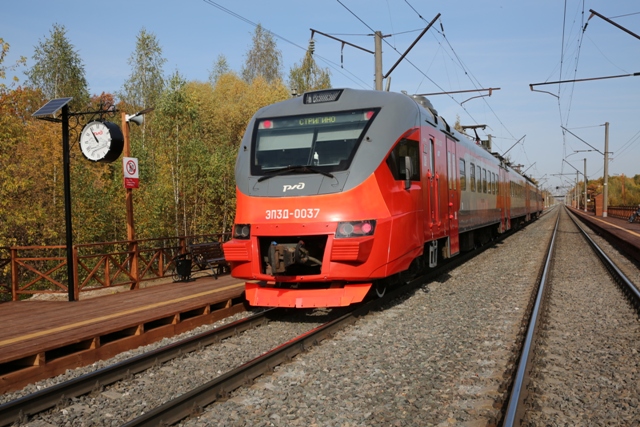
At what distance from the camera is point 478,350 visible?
638 centimetres

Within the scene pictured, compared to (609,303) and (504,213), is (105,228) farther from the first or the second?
(609,303)

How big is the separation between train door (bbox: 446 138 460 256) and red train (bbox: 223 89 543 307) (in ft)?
7.42

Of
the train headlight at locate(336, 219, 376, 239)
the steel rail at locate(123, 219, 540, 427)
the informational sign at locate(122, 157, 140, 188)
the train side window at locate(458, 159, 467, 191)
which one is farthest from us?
the train side window at locate(458, 159, 467, 191)

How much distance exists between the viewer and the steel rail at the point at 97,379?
4.52m

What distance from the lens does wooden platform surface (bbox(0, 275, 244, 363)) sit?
249 inches

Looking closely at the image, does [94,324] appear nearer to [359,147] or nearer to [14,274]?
[359,147]

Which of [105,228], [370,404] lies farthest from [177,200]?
[370,404]

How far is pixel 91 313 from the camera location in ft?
27.0

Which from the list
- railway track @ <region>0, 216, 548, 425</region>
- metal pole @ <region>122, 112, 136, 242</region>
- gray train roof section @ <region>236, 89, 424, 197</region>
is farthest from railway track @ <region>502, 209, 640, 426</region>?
metal pole @ <region>122, 112, 136, 242</region>

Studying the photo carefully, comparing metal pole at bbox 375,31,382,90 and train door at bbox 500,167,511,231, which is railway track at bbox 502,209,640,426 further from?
train door at bbox 500,167,511,231

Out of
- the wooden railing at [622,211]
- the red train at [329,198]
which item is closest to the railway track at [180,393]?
the red train at [329,198]

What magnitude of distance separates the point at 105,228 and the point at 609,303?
29.5 meters

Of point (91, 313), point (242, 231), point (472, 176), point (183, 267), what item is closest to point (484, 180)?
point (472, 176)

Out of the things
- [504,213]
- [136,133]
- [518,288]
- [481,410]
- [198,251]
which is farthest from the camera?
[136,133]
